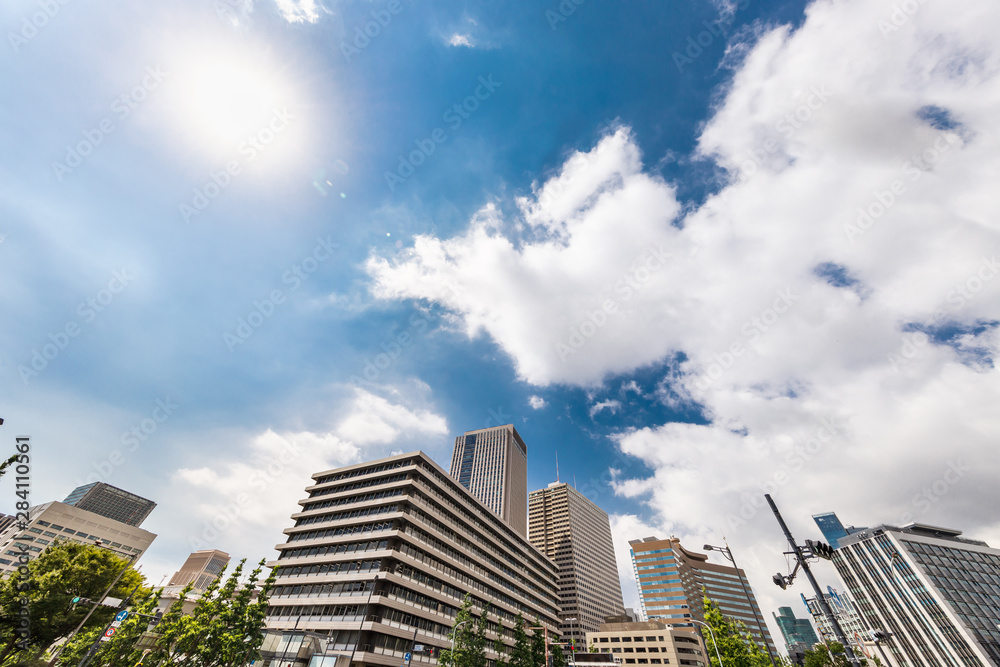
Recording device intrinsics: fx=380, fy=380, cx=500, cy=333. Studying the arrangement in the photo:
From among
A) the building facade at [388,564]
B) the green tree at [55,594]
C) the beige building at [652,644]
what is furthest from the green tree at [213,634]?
the beige building at [652,644]

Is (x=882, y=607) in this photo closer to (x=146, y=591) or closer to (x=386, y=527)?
(x=386, y=527)

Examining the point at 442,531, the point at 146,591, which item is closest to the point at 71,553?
the point at 146,591

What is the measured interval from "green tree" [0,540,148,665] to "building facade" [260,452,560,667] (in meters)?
15.4

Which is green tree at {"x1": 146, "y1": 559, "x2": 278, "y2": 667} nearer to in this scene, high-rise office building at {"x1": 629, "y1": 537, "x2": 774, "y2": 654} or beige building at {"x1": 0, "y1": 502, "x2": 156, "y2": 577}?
high-rise office building at {"x1": 629, "y1": 537, "x2": 774, "y2": 654}

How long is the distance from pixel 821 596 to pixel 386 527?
4140 centimetres

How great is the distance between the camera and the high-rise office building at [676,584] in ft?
364

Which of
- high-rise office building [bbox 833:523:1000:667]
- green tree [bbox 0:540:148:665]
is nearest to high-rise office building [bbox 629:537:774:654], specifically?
high-rise office building [bbox 833:523:1000:667]

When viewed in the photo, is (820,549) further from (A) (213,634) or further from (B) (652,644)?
(B) (652,644)

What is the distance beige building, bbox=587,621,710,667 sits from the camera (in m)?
86.0

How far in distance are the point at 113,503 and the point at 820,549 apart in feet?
922

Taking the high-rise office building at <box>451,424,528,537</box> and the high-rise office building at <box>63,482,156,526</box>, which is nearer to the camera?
the high-rise office building at <box>451,424,528,537</box>

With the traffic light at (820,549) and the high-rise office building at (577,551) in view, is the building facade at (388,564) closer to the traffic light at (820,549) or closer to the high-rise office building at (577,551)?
the traffic light at (820,549)

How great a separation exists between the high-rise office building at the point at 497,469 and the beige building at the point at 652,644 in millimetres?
45477

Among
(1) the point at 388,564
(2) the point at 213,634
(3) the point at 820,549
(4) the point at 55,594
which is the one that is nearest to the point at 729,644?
(3) the point at 820,549
